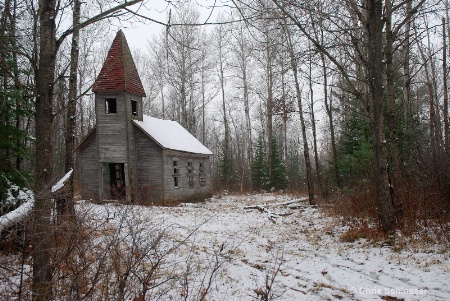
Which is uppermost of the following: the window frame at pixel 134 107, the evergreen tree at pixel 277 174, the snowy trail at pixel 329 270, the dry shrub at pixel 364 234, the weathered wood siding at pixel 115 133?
the window frame at pixel 134 107

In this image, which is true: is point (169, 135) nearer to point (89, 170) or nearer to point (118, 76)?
point (118, 76)

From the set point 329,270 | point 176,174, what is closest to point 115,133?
point 176,174

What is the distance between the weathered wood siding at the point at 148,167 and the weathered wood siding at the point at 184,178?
40cm

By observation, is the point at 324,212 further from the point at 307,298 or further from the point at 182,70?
the point at 182,70

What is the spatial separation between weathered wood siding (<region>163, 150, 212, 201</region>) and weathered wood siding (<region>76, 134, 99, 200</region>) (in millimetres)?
4294

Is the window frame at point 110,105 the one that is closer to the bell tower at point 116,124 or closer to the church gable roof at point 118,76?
the bell tower at point 116,124

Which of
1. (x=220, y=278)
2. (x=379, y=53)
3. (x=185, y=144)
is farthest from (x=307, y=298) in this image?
(x=185, y=144)

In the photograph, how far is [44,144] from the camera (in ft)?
9.45

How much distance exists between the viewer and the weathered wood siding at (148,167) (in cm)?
1730

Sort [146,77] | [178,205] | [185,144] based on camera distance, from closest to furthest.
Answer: [178,205] < [185,144] < [146,77]

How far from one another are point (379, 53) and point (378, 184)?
3.28 m

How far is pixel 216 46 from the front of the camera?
30.4m

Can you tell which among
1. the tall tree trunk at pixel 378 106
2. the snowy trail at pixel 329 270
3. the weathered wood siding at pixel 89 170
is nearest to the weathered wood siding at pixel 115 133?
the weathered wood siding at pixel 89 170

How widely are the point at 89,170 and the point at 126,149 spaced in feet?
10.3
